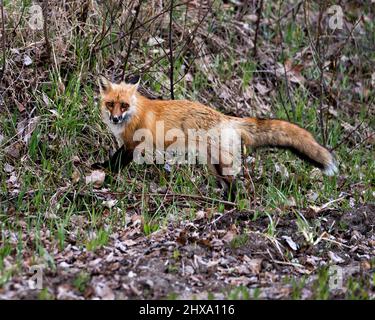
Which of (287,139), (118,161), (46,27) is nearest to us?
(287,139)

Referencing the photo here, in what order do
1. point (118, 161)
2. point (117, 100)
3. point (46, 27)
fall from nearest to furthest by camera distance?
1. point (117, 100)
2. point (118, 161)
3. point (46, 27)

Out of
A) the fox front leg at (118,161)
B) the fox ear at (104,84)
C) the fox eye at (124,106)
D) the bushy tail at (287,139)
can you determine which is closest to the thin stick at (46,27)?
the fox ear at (104,84)

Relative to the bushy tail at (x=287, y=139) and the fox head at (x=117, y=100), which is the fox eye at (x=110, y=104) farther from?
the bushy tail at (x=287, y=139)

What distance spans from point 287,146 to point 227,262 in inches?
86.4

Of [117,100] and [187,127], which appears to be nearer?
[117,100]

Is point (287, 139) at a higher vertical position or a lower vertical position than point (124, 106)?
lower

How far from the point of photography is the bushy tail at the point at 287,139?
336 inches

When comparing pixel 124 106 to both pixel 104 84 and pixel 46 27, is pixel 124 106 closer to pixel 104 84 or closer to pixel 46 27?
pixel 104 84

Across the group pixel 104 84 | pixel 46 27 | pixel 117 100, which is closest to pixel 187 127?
pixel 117 100

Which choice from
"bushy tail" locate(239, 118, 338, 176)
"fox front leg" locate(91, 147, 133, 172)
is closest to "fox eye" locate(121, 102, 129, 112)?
"fox front leg" locate(91, 147, 133, 172)

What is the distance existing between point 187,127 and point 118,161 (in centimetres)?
99

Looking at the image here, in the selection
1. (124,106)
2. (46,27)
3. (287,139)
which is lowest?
(287,139)

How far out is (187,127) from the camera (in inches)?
351
